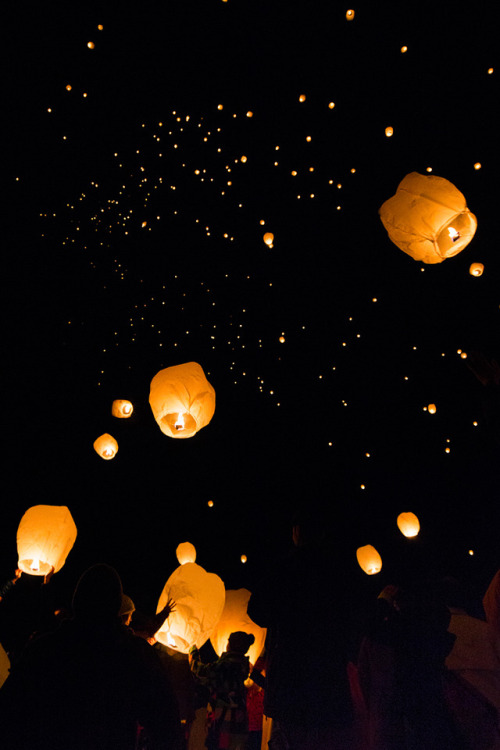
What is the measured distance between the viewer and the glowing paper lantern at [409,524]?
383 cm

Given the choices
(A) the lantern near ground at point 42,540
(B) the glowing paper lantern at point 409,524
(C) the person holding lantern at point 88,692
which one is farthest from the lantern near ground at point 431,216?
(A) the lantern near ground at point 42,540

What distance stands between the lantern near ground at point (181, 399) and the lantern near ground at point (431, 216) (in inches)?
52.4

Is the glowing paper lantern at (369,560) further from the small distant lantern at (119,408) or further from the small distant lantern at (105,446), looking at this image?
the small distant lantern at (119,408)

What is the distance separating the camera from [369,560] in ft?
12.2

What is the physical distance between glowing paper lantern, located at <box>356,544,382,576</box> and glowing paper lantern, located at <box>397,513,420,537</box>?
0.30m

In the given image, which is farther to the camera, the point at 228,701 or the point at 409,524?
the point at 409,524

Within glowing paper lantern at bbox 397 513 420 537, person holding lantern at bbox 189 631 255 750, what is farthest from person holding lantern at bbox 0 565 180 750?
glowing paper lantern at bbox 397 513 420 537

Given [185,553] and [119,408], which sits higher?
[119,408]

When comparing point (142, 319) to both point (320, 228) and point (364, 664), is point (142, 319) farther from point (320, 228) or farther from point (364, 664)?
point (364, 664)

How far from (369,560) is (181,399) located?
2209 millimetres

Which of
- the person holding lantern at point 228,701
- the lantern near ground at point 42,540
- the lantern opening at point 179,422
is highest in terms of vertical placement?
the lantern opening at point 179,422

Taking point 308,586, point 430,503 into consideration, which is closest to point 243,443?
point 430,503

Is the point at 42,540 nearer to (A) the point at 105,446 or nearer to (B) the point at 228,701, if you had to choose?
(A) the point at 105,446

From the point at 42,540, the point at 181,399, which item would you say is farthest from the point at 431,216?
the point at 42,540
